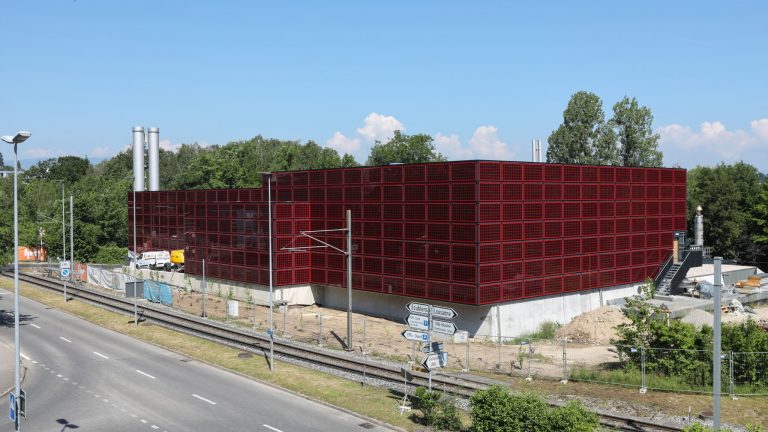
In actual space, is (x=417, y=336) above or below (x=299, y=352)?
above

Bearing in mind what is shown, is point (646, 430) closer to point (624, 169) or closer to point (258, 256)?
point (624, 169)

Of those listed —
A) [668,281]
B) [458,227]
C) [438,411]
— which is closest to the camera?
[438,411]

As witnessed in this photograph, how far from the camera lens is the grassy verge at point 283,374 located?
27844mm

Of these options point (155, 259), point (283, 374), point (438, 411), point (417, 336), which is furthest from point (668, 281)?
point (155, 259)

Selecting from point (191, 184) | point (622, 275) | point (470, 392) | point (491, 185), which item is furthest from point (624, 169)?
point (191, 184)

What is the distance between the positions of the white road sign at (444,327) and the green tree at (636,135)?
75.3 metres

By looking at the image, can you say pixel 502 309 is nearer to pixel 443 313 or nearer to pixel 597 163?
pixel 443 313

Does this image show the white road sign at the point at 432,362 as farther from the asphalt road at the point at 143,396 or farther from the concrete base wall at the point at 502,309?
the concrete base wall at the point at 502,309

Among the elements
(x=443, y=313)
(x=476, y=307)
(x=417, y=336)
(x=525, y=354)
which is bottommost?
(x=525, y=354)

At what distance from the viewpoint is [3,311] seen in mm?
55188

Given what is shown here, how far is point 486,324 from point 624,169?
19626 mm

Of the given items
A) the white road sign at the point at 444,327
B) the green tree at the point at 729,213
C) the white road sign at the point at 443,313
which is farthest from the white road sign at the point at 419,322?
the green tree at the point at 729,213

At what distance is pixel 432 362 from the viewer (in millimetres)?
26531

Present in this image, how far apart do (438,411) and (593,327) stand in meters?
22.7
